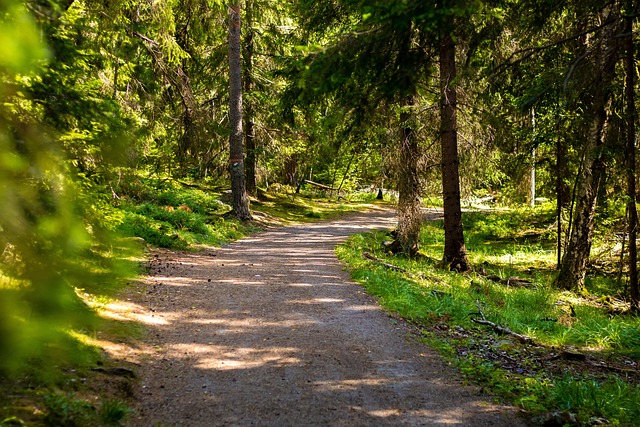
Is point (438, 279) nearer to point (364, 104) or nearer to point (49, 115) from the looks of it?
point (364, 104)

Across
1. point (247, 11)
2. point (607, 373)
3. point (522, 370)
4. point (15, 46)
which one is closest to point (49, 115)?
point (15, 46)

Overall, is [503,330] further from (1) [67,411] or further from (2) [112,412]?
(1) [67,411]

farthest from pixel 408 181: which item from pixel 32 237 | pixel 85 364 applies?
pixel 32 237

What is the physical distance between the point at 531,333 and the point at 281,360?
13.6ft

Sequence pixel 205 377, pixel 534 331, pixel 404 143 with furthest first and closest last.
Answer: pixel 404 143 → pixel 534 331 → pixel 205 377

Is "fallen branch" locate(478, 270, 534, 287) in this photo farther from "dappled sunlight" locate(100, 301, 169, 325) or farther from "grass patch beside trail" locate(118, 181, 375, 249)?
"dappled sunlight" locate(100, 301, 169, 325)

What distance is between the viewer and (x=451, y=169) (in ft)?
38.6

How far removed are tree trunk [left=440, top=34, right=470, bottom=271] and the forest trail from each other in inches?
151

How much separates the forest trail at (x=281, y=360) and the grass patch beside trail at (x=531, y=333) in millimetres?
432

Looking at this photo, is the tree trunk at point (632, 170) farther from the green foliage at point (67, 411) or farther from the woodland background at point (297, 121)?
the green foliage at point (67, 411)

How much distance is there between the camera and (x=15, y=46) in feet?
7.20

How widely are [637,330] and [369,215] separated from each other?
21727 millimetres

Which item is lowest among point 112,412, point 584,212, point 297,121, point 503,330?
point 503,330

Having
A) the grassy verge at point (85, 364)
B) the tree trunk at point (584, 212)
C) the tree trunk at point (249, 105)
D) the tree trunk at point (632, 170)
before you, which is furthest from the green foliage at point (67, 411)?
the tree trunk at point (249, 105)
